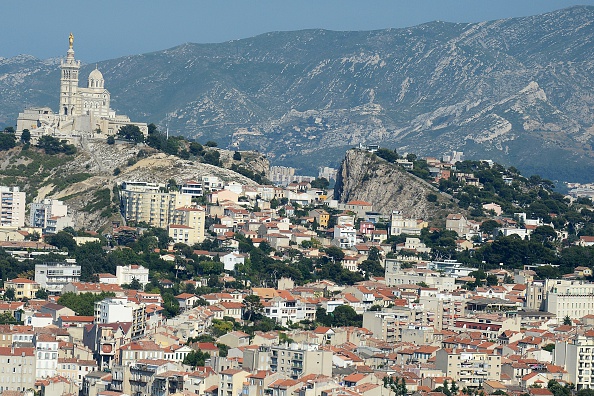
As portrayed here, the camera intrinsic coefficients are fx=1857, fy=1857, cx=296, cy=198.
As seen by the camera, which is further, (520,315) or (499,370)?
(520,315)

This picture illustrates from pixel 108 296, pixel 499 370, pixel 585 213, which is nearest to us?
pixel 499 370

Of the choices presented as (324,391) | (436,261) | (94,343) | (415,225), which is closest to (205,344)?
(94,343)

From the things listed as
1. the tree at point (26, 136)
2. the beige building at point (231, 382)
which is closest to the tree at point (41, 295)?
the beige building at point (231, 382)

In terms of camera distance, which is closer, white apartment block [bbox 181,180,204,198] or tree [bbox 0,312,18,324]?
tree [bbox 0,312,18,324]

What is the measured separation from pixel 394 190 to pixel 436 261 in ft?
91.4

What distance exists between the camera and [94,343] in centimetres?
8719

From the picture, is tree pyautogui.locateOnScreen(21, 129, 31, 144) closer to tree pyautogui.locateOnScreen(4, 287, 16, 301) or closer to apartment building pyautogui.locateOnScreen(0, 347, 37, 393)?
tree pyautogui.locateOnScreen(4, 287, 16, 301)

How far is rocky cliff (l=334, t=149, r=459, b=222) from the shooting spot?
14312 centimetres

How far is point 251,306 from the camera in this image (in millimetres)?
98938

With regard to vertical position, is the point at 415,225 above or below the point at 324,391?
above

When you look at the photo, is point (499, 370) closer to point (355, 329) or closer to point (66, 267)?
point (355, 329)

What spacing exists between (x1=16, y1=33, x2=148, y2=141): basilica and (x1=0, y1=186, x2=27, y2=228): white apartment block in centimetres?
1911

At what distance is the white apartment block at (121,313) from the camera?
91.8 m

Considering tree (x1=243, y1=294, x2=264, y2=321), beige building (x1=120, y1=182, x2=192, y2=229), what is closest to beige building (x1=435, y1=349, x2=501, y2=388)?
tree (x1=243, y1=294, x2=264, y2=321)
